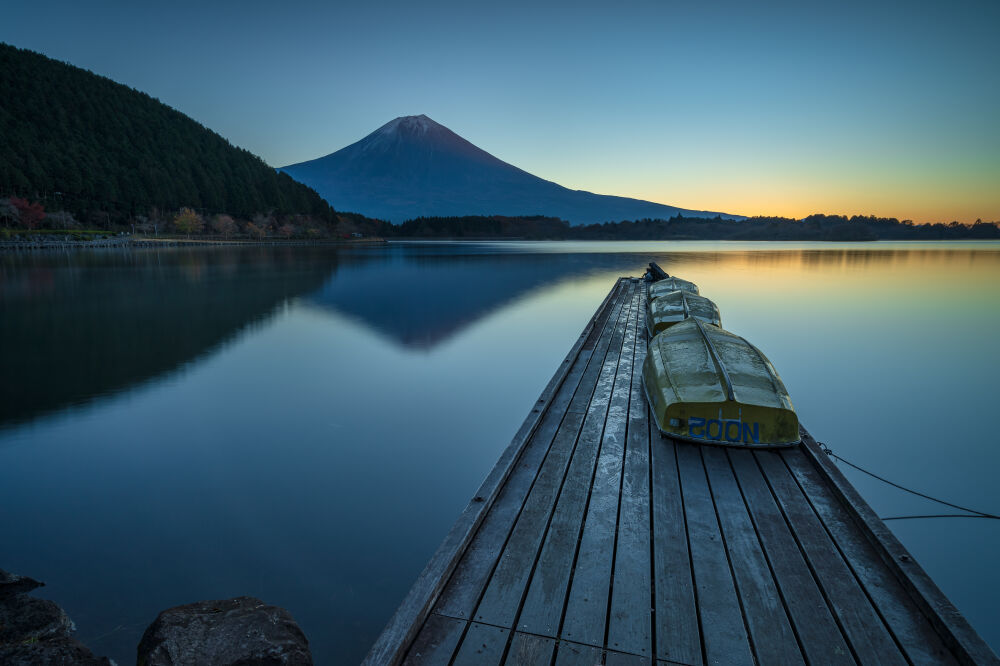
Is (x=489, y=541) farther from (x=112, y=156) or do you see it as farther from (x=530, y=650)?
(x=112, y=156)

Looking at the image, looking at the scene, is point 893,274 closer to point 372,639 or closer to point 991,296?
point 991,296

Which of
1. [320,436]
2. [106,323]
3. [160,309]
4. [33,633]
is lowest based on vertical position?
[320,436]

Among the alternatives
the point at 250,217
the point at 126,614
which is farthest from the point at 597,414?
the point at 250,217

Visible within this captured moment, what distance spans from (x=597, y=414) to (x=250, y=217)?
126895mm

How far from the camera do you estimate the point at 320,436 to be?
812 cm

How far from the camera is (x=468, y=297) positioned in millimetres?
27766

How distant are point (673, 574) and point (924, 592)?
142 centimetres

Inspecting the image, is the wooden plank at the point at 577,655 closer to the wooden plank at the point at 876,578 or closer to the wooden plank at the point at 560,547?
the wooden plank at the point at 560,547

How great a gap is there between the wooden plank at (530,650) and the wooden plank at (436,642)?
309 millimetres

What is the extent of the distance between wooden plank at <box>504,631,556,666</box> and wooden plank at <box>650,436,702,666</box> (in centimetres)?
58

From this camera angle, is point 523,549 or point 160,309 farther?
point 160,309

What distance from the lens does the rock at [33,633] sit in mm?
2996

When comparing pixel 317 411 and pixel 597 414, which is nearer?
pixel 597 414

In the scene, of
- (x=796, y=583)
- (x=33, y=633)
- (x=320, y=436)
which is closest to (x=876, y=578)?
(x=796, y=583)
